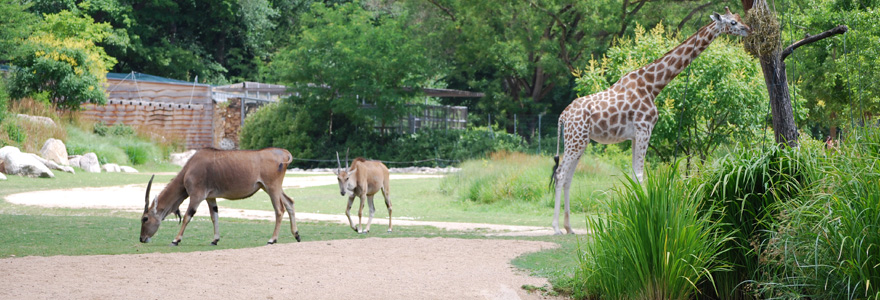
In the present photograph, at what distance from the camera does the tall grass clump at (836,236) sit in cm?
554

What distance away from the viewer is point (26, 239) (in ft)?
34.6

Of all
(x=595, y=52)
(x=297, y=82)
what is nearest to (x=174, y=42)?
(x=297, y=82)

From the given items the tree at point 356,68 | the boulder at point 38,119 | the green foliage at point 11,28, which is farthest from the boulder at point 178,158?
the green foliage at point 11,28

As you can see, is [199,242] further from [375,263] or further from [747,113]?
[747,113]

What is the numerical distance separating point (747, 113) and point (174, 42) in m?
42.6

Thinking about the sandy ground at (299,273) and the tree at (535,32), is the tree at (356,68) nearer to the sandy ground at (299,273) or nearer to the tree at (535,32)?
the tree at (535,32)

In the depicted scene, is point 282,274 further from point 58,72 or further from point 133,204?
point 58,72

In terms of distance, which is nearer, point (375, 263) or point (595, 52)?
point (375, 263)

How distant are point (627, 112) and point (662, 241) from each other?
577 centimetres

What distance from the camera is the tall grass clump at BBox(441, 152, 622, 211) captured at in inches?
704

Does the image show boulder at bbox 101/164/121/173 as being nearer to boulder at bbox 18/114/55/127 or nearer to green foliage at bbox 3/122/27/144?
green foliage at bbox 3/122/27/144

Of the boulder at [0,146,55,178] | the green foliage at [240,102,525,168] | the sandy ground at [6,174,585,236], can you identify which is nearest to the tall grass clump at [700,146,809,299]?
the sandy ground at [6,174,585,236]

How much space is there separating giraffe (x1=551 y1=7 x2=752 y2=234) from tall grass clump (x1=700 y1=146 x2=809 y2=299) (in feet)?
15.6

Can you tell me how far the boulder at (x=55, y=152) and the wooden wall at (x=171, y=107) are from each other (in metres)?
9.91
